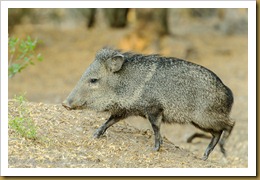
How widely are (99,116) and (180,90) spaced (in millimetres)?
1476

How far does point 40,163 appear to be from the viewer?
21.7 ft

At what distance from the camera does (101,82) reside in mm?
7715

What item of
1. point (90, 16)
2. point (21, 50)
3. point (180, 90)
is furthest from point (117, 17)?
point (180, 90)

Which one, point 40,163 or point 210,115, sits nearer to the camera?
point 40,163

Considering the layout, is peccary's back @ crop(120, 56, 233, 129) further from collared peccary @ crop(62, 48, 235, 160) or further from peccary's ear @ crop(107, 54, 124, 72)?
peccary's ear @ crop(107, 54, 124, 72)

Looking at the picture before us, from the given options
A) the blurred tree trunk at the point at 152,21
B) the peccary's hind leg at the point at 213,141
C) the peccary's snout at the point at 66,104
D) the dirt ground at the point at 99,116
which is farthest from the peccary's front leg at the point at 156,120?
the blurred tree trunk at the point at 152,21

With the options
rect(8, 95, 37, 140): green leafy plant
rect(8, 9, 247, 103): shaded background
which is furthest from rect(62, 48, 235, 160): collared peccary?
rect(8, 9, 247, 103): shaded background

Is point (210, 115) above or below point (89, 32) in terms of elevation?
below

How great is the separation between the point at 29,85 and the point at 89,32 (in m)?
4.06

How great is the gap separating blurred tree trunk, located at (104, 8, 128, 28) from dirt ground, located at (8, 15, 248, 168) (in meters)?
0.62

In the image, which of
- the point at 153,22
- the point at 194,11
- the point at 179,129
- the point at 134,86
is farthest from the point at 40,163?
the point at 194,11

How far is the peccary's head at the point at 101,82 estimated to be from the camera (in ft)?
25.2

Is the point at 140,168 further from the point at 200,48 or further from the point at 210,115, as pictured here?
the point at 200,48

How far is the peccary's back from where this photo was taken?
25.0 feet
